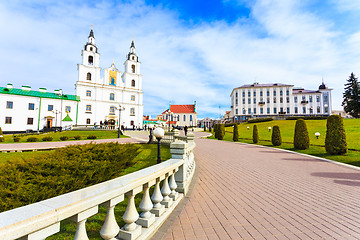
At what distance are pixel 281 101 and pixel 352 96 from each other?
663 inches

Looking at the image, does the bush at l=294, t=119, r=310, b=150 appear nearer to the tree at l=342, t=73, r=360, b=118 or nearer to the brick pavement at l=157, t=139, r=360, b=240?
the brick pavement at l=157, t=139, r=360, b=240

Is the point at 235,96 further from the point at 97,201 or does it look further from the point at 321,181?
the point at 97,201

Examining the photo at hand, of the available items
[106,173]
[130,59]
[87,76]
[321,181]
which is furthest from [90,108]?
[321,181]

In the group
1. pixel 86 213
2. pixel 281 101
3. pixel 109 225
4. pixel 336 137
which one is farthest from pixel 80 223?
pixel 281 101

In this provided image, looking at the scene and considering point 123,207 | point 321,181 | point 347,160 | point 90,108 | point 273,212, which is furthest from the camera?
point 90,108

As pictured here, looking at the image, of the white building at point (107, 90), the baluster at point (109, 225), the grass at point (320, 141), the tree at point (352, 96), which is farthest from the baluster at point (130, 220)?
A: the tree at point (352, 96)

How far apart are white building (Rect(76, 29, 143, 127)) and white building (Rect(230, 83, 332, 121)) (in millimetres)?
34588

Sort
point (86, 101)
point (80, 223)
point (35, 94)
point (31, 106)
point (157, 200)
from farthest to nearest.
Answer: point (86, 101)
point (35, 94)
point (31, 106)
point (157, 200)
point (80, 223)

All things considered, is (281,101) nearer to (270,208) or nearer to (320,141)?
(320,141)

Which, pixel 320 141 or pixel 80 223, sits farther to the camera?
pixel 320 141

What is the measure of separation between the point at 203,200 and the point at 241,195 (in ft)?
3.64

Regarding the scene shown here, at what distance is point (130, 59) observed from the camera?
48.1 m

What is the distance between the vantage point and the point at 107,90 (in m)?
44.1

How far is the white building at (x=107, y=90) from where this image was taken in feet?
135
